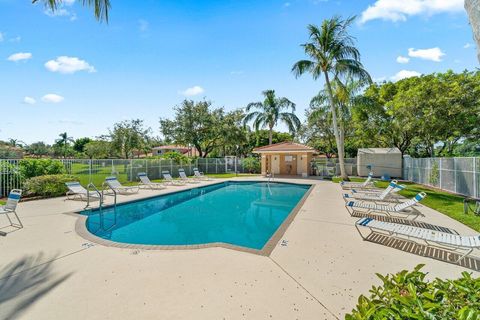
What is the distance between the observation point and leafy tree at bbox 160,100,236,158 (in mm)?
28828

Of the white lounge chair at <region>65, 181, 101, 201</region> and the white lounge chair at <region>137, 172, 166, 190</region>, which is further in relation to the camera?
the white lounge chair at <region>137, 172, 166, 190</region>

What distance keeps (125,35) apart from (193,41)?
3649 millimetres

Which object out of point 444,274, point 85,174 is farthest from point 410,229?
point 85,174

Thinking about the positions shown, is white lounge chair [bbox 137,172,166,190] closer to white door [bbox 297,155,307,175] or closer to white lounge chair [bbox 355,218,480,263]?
white lounge chair [bbox 355,218,480,263]

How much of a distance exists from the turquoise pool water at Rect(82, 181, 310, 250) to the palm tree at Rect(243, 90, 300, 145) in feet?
49.5

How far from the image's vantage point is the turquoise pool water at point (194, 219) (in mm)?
6958

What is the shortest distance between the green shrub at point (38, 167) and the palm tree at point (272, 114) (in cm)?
1937

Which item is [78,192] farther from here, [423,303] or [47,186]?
[423,303]

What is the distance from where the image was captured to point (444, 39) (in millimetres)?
11469

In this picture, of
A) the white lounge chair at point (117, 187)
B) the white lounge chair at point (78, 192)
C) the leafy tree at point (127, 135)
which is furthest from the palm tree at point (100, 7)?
the leafy tree at point (127, 135)

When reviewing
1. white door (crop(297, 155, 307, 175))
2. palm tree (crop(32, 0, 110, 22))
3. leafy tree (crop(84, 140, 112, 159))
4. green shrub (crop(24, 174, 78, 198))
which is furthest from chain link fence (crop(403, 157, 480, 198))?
leafy tree (crop(84, 140, 112, 159))

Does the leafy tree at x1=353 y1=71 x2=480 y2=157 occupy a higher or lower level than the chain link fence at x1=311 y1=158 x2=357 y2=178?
higher

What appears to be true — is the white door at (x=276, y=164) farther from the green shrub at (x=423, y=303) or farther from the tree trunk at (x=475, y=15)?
the tree trunk at (x=475, y=15)

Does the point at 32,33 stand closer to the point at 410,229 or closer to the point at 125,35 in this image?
the point at 125,35
